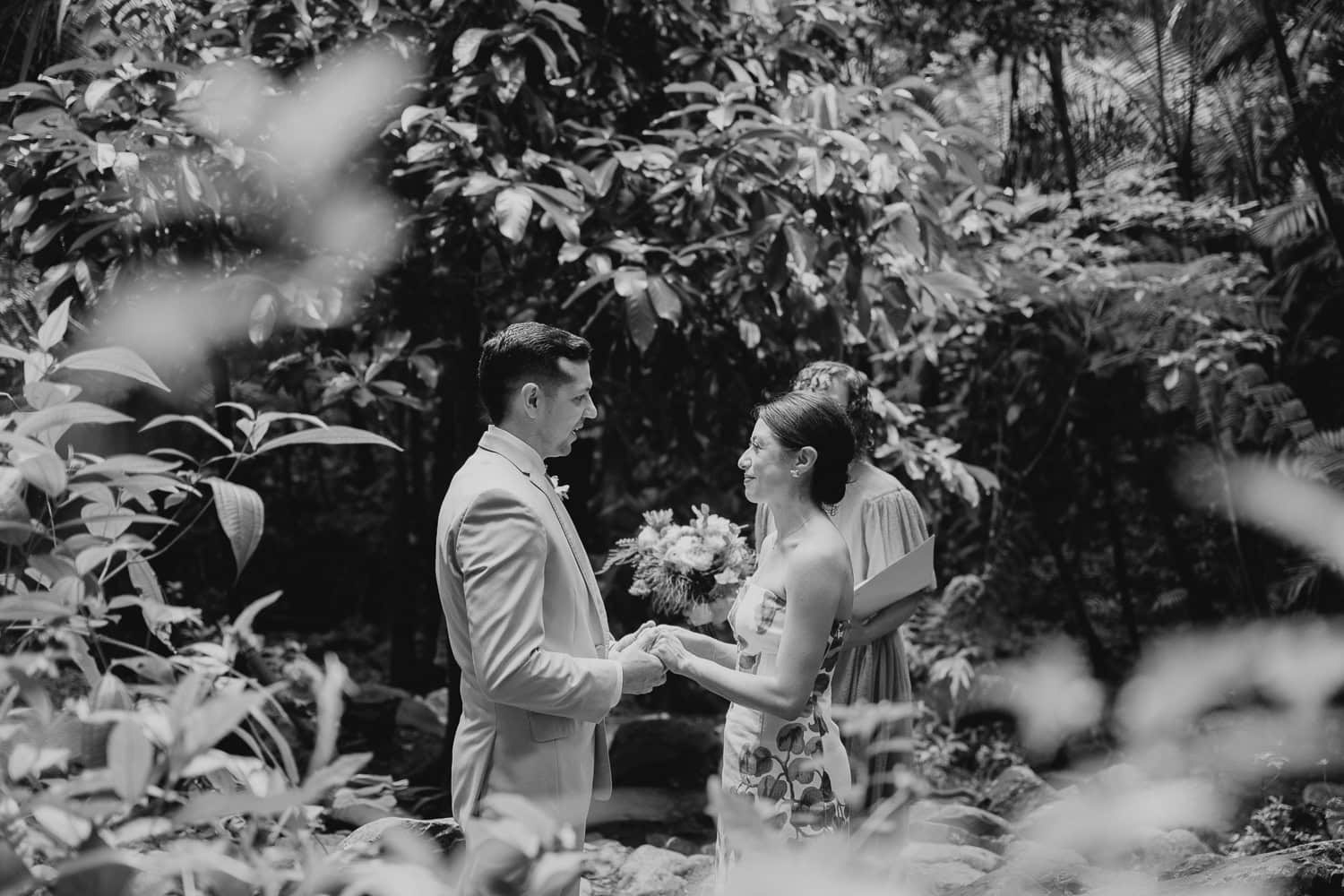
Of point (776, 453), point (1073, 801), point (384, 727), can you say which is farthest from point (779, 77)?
point (1073, 801)

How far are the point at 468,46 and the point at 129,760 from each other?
3599 millimetres

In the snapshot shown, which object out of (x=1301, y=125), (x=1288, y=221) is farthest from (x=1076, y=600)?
(x=1301, y=125)

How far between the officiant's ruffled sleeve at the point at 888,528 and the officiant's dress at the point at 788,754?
71 cm

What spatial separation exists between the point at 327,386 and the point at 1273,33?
5639mm

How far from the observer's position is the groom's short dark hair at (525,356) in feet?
7.48

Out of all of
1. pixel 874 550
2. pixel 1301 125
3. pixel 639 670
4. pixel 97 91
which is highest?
pixel 1301 125

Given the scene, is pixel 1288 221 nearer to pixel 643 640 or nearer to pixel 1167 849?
pixel 1167 849

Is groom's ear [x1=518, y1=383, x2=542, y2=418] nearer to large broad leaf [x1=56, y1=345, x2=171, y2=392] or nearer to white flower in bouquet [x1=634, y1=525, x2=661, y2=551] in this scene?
white flower in bouquet [x1=634, y1=525, x2=661, y2=551]

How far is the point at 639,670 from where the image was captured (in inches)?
89.7

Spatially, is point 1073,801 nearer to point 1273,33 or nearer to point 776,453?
point 776,453

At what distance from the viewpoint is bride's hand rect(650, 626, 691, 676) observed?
240cm

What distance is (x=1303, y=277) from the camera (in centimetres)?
905

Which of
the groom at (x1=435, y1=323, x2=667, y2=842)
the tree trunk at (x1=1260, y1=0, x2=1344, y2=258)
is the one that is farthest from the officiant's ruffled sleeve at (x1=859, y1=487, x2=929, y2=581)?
the tree trunk at (x1=1260, y1=0, x2=1344, y2=258)

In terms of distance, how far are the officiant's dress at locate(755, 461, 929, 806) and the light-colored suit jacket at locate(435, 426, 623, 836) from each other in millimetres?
1148
